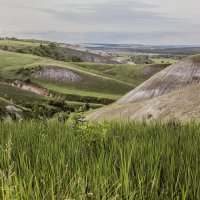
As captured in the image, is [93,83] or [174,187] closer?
[174,187]

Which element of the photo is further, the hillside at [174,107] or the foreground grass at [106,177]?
the hillside at [174,107]

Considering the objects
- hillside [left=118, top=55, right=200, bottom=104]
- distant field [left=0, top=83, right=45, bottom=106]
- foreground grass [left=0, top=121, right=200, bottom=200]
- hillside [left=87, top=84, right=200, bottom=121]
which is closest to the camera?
foreground grass [left=0, top=121, right=200, bottom=200]

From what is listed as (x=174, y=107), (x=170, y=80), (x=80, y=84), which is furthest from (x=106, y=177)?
(x=80, y=84)

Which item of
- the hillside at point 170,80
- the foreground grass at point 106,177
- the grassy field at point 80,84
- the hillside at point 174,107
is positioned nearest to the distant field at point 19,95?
the grassy field at point 80,84

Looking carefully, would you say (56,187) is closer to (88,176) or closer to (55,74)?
(88,176)

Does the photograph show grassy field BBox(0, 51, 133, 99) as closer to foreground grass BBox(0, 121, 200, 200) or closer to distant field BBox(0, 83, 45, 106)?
distant field BBox(0, 83, 45, 106)

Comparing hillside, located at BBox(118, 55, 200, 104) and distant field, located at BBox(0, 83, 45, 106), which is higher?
hillside, located at BBox(118, 55, 200, 104)

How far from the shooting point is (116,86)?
15512cm

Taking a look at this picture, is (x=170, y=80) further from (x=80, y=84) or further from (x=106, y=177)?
(x=80, y=84)

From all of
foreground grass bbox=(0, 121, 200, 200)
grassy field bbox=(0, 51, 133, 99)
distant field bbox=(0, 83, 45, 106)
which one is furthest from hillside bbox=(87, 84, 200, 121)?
grassy field bbox=(0, 51, 133, 99)

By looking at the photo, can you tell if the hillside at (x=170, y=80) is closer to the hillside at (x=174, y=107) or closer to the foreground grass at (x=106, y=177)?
the hillside at (x=174, y=107)

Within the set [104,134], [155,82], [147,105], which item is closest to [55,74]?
[155,82]

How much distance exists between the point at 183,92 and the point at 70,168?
35.8 m

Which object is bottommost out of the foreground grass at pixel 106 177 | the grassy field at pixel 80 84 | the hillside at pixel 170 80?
the grassy field at pixel 80 84
